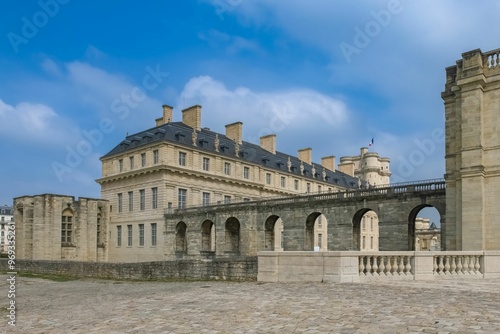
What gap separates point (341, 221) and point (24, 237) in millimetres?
29767

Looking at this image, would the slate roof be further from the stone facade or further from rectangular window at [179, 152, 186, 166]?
the stone facade

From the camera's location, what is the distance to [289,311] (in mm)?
9188

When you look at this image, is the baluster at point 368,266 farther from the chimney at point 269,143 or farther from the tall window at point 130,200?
the chimney at point 269,143

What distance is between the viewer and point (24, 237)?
43.8 meters

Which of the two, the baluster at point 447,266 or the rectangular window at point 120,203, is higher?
the rectangular window at point 120,203

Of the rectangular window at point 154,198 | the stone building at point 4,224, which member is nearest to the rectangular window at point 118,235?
the rectangular window at point 154,198

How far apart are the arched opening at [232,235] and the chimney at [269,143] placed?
62.0 feet

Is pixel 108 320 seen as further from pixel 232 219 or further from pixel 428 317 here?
pixel 232 219

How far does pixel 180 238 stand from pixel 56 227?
11.7m

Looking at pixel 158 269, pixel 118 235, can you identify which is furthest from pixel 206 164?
pixel 158 269

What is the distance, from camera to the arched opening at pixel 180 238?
4516 cm

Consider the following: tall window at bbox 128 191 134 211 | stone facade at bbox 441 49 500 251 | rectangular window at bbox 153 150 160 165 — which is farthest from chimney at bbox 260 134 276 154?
stone facade at bbox 441 49 500 251

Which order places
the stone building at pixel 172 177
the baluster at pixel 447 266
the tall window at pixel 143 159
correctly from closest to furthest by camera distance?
the baluster at pixel 447 266
the stone building at pixel 172 177
the tall window at pixel 143 159

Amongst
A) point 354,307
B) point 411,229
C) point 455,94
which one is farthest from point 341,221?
point 354,307
